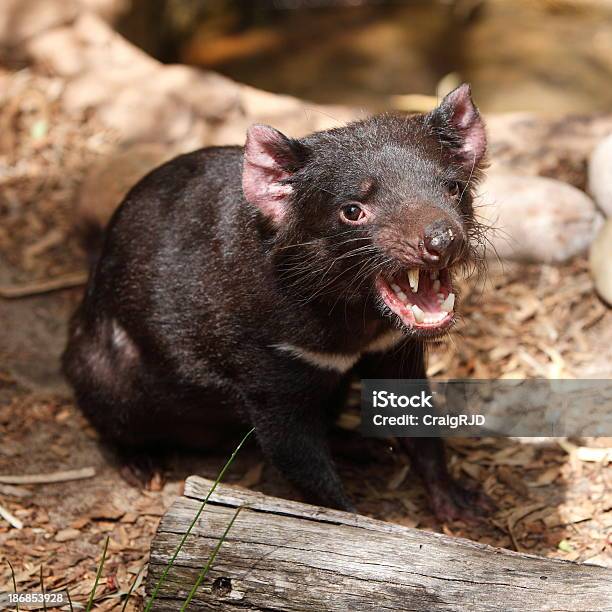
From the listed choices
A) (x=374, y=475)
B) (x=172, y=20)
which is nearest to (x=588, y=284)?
(x=374, y=475)

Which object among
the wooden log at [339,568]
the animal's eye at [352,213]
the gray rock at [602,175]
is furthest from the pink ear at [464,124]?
the gray rock at [602,175]

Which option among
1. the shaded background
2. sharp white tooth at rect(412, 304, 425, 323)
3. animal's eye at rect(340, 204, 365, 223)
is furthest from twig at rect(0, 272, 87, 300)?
sharp white tooth at rect(412, 304, 425, 323)

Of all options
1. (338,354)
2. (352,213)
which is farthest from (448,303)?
(338,354)

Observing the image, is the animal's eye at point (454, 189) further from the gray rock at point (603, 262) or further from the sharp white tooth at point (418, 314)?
the gray rock at point (603, 262)

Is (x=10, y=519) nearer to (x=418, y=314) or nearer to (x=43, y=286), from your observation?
(x=43, y=286)

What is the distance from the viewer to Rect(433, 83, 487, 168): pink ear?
11.0 ft

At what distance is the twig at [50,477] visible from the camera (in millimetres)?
4062

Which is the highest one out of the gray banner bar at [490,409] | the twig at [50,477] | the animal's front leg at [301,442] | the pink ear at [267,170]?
the pink ear at [267,170]

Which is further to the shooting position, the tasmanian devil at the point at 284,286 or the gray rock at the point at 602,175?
the gray rock at the point at 602,175

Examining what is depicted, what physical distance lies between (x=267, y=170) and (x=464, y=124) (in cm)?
72

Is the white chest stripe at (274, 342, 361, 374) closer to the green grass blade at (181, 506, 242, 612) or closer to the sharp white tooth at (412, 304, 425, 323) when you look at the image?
the sharp white tooth at (412, 304, 425, 323)

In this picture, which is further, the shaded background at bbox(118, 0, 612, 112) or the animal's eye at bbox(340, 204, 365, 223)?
the shaded background at bbox(118, 0, 612, 112)

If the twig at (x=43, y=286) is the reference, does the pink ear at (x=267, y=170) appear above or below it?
above

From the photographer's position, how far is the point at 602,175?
489 cm
